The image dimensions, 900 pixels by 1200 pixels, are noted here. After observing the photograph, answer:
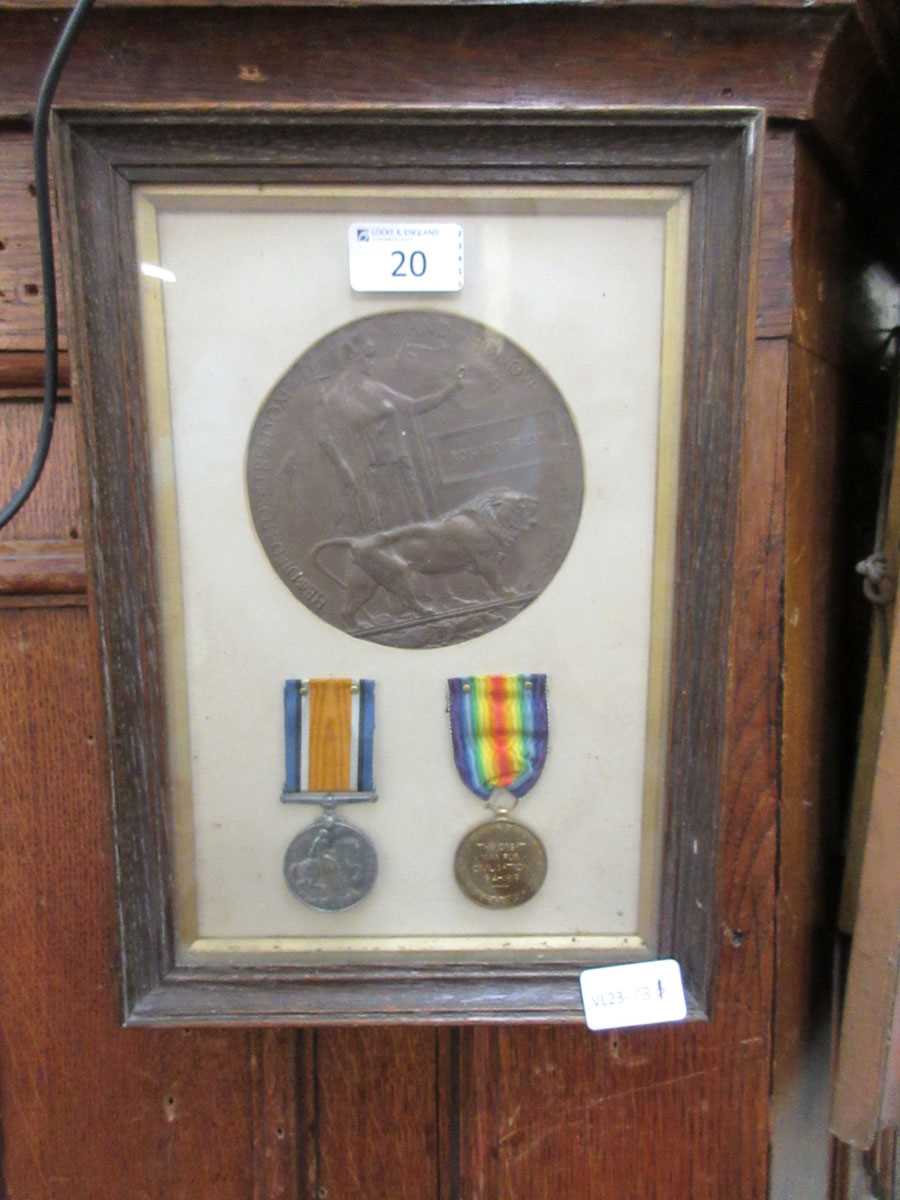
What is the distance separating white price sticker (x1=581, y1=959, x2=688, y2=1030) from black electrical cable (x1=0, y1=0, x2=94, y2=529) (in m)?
0.56

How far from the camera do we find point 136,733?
0.57 metres

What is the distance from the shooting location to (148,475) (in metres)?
0.55

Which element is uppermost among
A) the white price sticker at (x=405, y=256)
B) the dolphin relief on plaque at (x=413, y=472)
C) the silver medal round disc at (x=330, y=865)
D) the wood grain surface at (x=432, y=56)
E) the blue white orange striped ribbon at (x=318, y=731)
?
the wood grain surface at (x=432, y=56)

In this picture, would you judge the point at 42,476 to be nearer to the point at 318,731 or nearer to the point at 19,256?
the point at 19,256

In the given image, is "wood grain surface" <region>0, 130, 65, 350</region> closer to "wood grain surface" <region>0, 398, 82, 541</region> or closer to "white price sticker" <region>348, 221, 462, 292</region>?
"wood grain surface" <region>0, 398, 82, 541</region>

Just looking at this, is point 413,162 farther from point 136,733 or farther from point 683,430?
point 136,733

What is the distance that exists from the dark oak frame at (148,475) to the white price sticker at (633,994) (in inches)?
0.5

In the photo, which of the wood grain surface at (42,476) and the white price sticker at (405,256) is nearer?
the white price sticker at (405,256)

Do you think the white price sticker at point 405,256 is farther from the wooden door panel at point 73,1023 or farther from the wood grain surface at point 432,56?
the wooden door panel at point 73,1023

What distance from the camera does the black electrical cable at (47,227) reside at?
0.48m

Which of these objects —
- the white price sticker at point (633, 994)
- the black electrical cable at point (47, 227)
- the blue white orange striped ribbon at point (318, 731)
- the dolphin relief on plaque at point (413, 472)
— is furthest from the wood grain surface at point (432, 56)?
the white price sticker at point (633, 994)

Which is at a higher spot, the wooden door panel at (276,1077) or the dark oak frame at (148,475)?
the dark oak frame at (148,475)

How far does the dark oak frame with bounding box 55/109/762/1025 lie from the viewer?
51cm

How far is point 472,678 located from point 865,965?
401 mm
